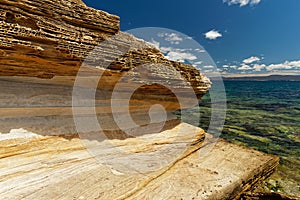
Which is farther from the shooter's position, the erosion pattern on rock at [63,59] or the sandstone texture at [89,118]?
the sandstone texture at [89,118]

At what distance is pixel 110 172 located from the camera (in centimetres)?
450

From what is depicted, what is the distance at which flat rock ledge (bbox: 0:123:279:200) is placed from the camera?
12.5 ft

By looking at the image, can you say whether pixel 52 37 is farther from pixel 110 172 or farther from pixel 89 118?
pixel 110 172

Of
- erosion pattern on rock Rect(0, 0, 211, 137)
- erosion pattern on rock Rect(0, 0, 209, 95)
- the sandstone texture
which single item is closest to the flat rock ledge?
the sandstone texture

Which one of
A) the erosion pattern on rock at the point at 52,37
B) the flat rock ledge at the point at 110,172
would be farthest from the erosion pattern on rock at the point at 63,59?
the flat rock ledge at the point at 110,172

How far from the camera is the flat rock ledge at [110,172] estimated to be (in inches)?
150

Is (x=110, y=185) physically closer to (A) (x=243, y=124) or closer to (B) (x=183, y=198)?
(B) (x=183, y=198)

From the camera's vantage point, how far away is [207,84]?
730cm

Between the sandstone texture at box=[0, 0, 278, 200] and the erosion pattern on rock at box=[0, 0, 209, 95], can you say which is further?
the sandstone texture at box=[0, 0, 278, 200]

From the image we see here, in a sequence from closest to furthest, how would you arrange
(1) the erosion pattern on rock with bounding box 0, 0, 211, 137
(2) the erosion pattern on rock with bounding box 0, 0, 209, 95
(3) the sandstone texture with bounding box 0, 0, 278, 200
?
(2) the erosion pattern on rock with bounding box 0, 0, 209, 95 < (1) the erosion pattern on rock with bounding box 0, 0, 211, 137 < (3) the sandstone texture with bounding box 0, 0, 278, 200

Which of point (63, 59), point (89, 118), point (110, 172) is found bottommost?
point (110, 172)

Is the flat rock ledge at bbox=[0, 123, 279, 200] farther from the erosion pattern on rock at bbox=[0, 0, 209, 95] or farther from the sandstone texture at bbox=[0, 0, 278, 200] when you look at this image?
the erosion pattern on rock at bbox=[0, 0, 209, 95]

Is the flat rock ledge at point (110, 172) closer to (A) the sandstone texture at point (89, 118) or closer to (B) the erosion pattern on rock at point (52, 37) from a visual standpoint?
(A) the sandstone texture at point (89, 118)

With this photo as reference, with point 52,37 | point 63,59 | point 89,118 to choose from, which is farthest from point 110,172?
point 52,37
